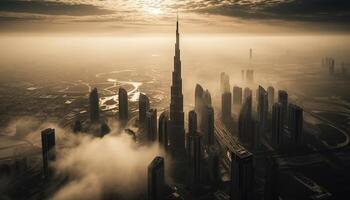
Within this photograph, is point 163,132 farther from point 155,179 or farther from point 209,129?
point 155,179

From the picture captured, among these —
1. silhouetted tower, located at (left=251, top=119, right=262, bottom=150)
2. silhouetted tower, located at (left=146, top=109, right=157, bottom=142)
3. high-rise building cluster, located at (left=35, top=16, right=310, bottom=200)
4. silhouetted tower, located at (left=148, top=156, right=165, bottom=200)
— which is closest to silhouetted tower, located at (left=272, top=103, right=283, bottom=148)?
high-rise building cluster, located at (left=35, top=16, right=310, bottom=200)

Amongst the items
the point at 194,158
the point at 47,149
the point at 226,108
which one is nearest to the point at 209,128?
the point at 194,158

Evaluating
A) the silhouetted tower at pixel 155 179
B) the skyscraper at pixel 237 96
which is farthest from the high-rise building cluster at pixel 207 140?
the skyscraper at pixel 237 96

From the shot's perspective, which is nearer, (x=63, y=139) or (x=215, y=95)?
(x=63, y=139)

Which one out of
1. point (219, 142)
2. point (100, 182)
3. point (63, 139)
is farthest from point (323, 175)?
point (63, 139)

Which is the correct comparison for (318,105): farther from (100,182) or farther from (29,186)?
(29,186)

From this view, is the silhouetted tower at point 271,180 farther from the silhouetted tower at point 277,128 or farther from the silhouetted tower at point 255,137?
the silhouetted tower at point 277,128

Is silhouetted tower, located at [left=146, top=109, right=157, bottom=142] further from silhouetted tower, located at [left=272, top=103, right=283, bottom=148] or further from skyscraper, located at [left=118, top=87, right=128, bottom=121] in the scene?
silhouetted tower, located at [left=272, top=103, right=283, bottom=148]

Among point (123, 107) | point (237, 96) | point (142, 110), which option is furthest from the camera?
point (237, 96)
